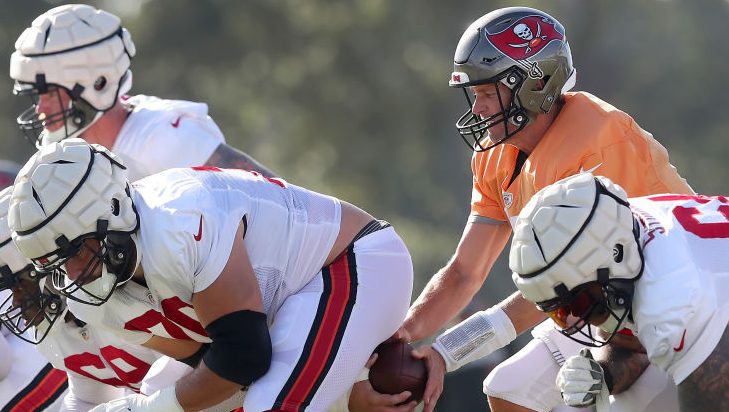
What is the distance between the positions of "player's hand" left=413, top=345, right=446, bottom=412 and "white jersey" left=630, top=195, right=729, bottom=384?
Result: 117cm

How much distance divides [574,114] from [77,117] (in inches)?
99.6

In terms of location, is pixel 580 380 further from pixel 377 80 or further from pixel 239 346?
pixel 377 80

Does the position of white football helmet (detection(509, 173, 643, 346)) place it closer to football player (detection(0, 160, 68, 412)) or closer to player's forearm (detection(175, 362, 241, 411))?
player's forearm (detection(175, 362, 241, 411))

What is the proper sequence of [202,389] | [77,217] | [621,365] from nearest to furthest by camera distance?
[77,217], [202,389], [621,365]

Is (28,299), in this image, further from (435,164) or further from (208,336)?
(435,164)

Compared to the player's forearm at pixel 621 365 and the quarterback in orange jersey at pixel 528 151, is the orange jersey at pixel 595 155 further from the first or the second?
the player's forearm at pixel 621 365

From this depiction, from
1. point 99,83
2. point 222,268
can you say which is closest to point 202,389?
point 222,268

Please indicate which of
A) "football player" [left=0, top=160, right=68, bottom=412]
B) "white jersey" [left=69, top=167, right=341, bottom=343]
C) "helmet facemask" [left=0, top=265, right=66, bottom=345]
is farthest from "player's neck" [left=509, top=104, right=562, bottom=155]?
"football player" [left=0, top=160, right=68, bottom=412]

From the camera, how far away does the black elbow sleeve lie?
4609 millimetres

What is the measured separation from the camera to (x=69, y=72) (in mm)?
6781

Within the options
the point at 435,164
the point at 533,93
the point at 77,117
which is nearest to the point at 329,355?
the point at 533,93

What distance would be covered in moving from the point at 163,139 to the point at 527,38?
1.99 metres

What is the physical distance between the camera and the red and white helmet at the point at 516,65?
5.36 m

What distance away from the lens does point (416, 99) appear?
18.1 meters
